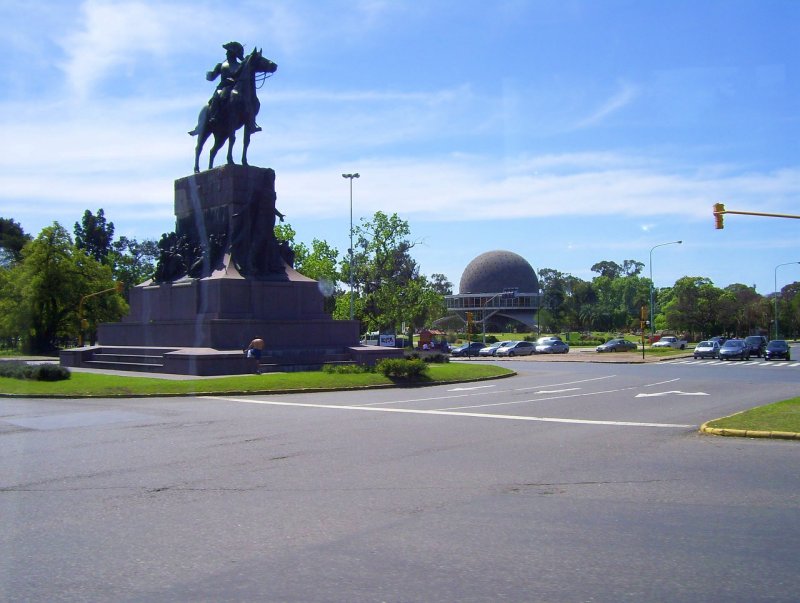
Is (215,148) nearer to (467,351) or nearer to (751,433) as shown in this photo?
(751,433)

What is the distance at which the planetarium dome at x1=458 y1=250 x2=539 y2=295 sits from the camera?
451 feet

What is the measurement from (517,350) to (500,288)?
7126 centimetres

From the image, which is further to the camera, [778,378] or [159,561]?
[778,378]

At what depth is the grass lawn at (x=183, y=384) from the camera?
22.1 metres

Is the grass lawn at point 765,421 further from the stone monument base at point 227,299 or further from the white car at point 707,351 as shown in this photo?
the white car at point 707,351

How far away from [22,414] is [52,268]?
1583 inches

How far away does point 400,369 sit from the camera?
26.8 m

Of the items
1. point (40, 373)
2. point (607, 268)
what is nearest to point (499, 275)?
point (607, 268)

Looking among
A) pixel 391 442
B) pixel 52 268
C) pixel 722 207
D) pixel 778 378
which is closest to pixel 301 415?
pixel 391 442

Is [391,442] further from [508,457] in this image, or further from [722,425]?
[722,425]

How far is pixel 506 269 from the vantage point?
5423 inches

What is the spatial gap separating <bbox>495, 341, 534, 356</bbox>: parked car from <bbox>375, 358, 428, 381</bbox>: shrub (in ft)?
122

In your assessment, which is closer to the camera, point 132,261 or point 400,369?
point 400,369

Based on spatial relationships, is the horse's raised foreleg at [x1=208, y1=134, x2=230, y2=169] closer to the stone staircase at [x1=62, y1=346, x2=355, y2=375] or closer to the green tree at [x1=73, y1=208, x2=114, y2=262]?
the stone staircase at [x1=62, y1=346, x2=355, y2=375]
